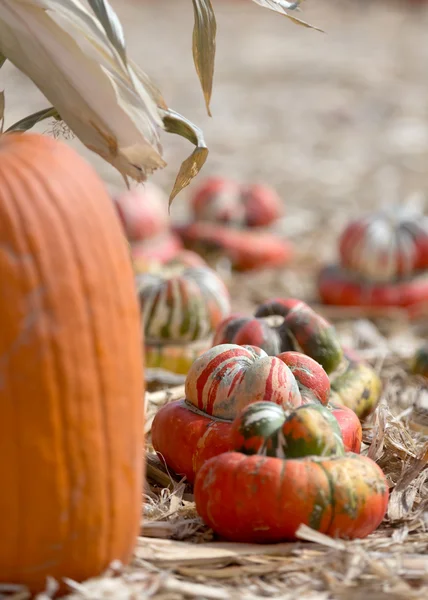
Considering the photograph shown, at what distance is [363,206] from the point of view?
23.7 feet

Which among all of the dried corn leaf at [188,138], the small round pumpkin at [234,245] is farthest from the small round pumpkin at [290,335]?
the small round pumpkin at [234,245]

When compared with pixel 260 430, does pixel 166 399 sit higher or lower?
lower

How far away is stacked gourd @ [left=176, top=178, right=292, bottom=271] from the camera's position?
5.93 meters

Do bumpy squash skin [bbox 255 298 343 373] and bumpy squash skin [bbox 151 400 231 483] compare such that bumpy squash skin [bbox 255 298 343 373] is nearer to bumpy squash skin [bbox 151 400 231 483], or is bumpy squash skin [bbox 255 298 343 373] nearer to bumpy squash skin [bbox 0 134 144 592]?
bumpy squash skin [bbox 151 400 231 483]

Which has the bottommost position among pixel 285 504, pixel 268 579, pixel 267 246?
pixel 267 246

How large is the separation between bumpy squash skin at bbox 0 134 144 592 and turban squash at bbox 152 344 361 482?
49cm

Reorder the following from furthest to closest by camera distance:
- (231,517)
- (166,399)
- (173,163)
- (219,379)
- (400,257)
Answer: 1. (173,163)
2. (400,257)
3. (166,399)
4. (219,379)
5. (231,517)

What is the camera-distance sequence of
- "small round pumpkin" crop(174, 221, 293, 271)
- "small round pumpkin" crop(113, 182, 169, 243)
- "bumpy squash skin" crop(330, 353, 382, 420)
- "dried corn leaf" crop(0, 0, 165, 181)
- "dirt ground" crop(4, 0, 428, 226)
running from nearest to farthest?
"dried corn leaf" crop(0, 0, 165, 181), "bumpy squash skin" crop(330, 353, 382, 420), "small round pumpkin" crop(113, 182, 169, 243), "small round pumpkin" crop(174, 221, 293, 271), "dirt ground" crop(4, 0, 428, 226)

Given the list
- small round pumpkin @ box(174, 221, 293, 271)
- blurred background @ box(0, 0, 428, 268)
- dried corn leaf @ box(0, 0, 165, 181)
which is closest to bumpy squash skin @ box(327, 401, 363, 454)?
dried corn leaf @ box(0, 0, 165, 181)

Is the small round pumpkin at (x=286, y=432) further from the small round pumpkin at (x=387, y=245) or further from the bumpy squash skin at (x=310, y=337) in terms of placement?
the small round pumpkin at (x=387, y=245)

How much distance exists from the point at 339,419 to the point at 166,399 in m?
0.80

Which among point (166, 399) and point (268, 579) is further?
point (166, 399)

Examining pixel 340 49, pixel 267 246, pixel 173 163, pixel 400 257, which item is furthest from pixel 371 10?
pixel 400 257

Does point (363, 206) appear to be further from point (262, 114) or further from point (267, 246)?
point (262, 114)
